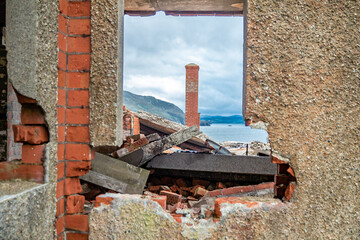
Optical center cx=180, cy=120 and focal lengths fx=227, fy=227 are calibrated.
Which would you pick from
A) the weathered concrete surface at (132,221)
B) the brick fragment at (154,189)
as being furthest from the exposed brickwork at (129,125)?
the weathered concrete surface at (132,221)

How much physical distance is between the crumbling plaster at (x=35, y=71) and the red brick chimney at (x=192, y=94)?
37.0 ft

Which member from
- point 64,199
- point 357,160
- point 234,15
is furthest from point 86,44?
point 357,160

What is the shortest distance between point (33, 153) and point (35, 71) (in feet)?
1.60

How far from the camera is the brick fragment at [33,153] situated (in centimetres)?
135

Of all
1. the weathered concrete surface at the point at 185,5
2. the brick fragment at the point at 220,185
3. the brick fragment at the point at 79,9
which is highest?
the weathered concrete surface at the point at 185,5

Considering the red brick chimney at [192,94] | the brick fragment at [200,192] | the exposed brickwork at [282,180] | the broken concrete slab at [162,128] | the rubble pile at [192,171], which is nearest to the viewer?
the exposed brickwork at [282,180]

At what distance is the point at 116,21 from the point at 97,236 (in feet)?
4.66

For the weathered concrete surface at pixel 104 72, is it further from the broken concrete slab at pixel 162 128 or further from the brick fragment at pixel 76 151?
the broken concrete slab at pixel 162 128

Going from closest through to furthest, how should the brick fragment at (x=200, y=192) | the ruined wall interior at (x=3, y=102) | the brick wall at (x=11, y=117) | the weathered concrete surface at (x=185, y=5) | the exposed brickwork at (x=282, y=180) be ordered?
the exposed brickwork at (x=282, y=180) → the weathered concrete surface at (x=185, y=5) → the brick fragment at (x=200, y=192) → the ruined wall interior at (x=3, y=102) → the brick wall at (x=11, y=117)

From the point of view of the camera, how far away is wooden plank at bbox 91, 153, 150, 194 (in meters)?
2.22

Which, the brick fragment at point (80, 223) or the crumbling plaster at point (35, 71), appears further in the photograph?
the brick fragment at point (80, 223)

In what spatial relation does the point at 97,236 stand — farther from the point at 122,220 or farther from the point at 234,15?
the point at 234,15

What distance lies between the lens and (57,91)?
142cm

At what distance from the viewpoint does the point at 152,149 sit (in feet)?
10.5
